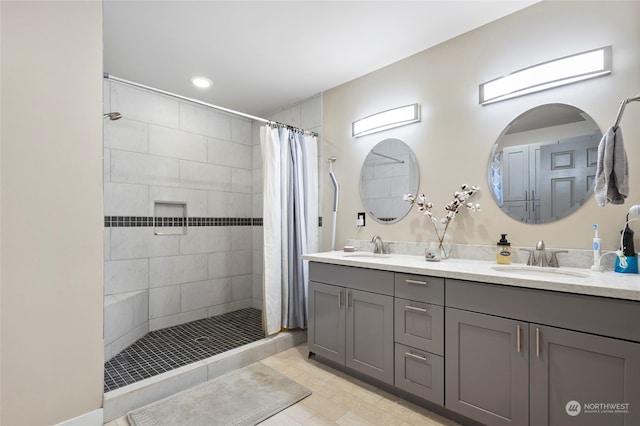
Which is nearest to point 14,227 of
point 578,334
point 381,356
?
point 381,356

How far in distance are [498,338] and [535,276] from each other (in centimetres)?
42

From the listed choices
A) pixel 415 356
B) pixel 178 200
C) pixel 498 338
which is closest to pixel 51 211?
pixel 178 200

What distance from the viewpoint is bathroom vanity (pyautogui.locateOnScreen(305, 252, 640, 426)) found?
1.24m

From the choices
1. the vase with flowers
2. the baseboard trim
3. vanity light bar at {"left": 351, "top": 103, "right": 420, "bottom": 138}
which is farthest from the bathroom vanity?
the baseboard trim

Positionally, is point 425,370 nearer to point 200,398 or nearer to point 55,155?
point 200,398

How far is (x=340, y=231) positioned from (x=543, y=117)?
5.99 feet

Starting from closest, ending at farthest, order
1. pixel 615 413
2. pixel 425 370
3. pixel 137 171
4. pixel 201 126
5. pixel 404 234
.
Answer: pixel 615 413 < pixel 425 370 < pixel 404 234 < pixel 137 171 < pixel 201 126

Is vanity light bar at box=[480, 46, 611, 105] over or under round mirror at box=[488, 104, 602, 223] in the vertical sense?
over

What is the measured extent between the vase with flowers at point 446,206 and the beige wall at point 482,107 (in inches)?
2.1

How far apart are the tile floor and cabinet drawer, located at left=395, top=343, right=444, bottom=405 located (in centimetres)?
12

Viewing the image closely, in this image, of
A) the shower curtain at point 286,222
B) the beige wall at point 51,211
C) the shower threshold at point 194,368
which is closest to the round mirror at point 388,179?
the shower curtain at point 286,222

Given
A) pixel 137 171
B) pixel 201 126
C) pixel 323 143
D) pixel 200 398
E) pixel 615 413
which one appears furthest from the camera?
pixel 201 126

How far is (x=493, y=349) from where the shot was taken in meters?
1.52

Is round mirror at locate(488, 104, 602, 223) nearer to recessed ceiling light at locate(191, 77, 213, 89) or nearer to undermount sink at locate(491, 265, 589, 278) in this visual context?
undermount sink at locate(491, 265, 589, 278)
